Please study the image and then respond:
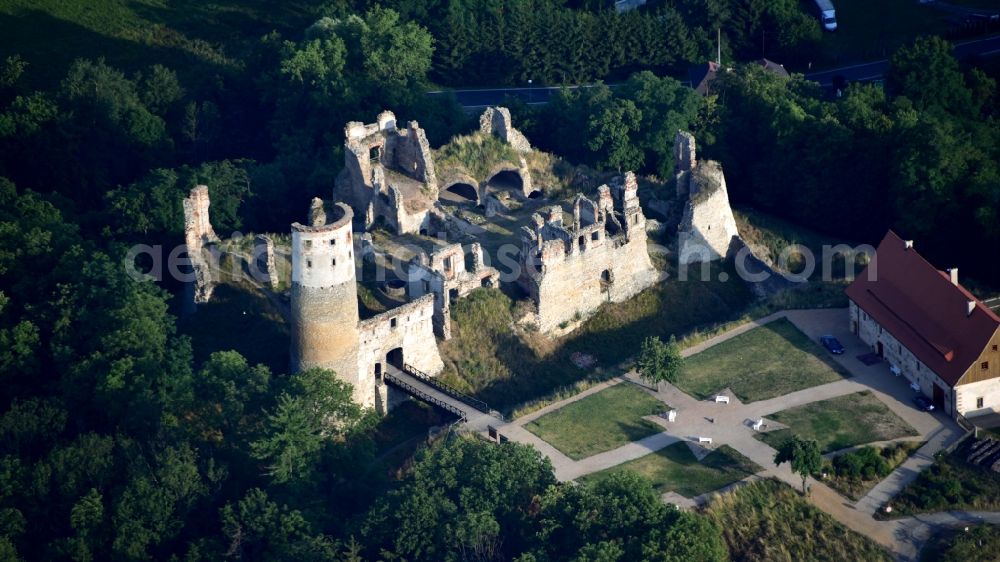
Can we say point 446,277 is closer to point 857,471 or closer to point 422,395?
point 422,395

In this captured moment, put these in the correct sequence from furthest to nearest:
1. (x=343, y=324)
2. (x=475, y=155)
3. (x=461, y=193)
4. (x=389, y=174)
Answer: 1. (x=475, y=155)
2. (x=461, y=193)
3. (x=389, y=174)
4. (x=343, y=324)

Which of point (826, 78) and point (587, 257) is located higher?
point (826, 78)

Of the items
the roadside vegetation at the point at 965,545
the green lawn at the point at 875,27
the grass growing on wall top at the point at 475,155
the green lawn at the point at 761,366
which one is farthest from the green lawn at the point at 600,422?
the green lawn at the point at 875,27

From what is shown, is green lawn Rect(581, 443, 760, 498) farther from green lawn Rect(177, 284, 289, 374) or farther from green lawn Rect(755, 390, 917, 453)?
green lawn Rect(177, 284, 289, 374)

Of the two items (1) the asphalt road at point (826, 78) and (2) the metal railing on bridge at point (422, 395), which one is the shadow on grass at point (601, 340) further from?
(1) the asphalt road at point (826, 78)

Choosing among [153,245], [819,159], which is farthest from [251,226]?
[819,159]

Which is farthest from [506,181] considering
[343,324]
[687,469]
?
[687,469]
